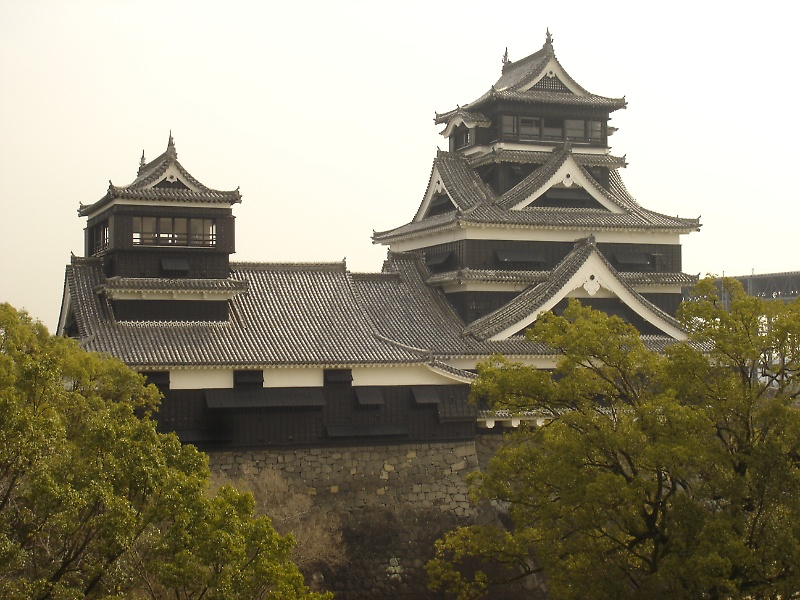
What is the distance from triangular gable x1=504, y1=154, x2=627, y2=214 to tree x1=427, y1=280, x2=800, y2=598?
13104 millimetres

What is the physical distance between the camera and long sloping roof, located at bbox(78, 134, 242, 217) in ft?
97.6

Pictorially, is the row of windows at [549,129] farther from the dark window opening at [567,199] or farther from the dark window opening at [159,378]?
the dark window opening at [159,378]

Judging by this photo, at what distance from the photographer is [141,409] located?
27.3 metres

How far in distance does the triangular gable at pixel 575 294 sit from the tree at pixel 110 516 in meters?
15.8

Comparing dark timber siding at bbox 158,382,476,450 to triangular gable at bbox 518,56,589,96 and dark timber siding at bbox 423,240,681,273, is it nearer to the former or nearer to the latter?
dark timber siding at bbox 423,240,681,273

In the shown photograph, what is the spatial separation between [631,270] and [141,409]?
51.4ft

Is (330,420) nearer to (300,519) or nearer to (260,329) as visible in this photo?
(260,329)

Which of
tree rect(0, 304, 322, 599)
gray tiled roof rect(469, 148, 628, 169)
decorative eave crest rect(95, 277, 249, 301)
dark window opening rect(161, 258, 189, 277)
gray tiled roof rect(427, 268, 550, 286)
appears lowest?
tree rect(0, 304, 322, 599)

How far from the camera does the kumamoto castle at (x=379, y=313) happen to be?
93.3 ft

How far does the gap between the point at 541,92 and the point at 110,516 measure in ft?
81.7

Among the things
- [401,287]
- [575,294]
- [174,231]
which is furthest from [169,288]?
[575,294]

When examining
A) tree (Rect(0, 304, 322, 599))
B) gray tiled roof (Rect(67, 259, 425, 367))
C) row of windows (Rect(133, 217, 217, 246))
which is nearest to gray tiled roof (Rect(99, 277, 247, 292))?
gray tiled roof (Rect(67, 259, 425, 367))

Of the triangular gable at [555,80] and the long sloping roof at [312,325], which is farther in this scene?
the triangular gable at [555,80]

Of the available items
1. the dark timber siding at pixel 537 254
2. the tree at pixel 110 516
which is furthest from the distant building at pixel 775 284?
the tree at pixel 110 516
